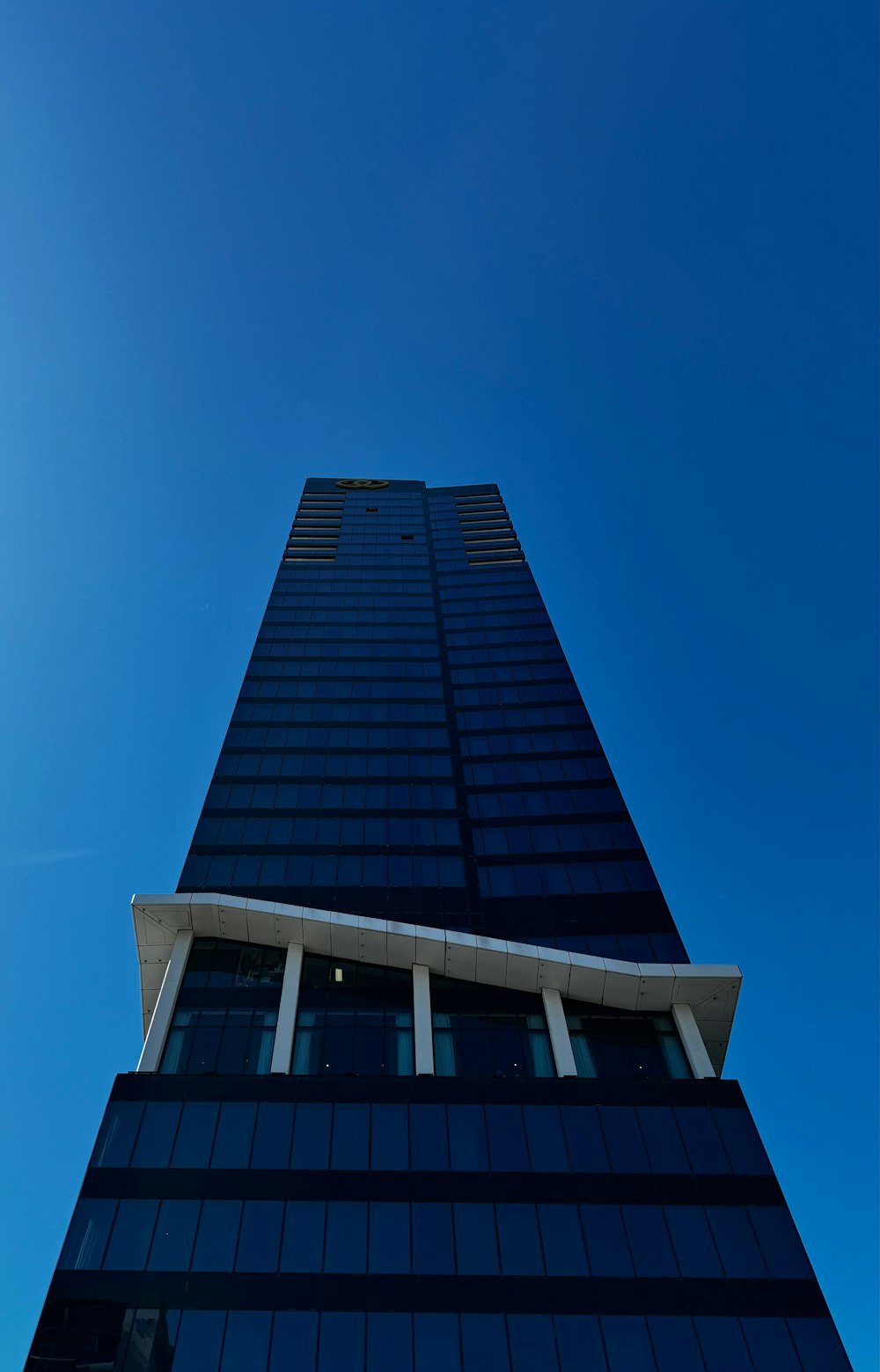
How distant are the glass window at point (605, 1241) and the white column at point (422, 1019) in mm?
7693

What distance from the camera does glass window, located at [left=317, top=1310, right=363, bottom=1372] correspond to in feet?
84.6

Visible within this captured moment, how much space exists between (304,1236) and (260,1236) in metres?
1.46

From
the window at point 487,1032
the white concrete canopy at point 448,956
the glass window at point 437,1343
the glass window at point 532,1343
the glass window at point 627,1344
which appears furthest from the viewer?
the white concrete canopy at point 448,956

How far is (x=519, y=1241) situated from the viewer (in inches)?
1144

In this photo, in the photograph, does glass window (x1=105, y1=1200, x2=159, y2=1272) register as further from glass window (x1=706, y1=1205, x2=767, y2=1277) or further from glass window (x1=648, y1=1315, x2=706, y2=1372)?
glass window (x1=706, y1=1205, x2=767, y2=1277)

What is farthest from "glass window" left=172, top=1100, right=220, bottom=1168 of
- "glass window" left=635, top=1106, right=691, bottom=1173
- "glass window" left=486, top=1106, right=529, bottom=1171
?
"glass window" left=635, top=1106, right=691, bottom=1173

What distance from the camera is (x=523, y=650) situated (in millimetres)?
67125

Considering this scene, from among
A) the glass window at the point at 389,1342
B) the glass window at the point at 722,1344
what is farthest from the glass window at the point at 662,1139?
the glass window at the point at 389,1342

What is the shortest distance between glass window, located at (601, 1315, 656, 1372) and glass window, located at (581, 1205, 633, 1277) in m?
1.32

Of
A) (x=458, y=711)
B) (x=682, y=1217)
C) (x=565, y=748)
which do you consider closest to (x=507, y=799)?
(x=565, y=748)

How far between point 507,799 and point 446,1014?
55.6 ft

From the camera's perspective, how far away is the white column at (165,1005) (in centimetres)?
3484

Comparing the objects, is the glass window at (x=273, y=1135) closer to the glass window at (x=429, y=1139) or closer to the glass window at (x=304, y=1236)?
the glass window at (x=304, y=1236)

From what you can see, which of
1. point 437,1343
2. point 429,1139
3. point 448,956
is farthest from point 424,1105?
point 437,1343
